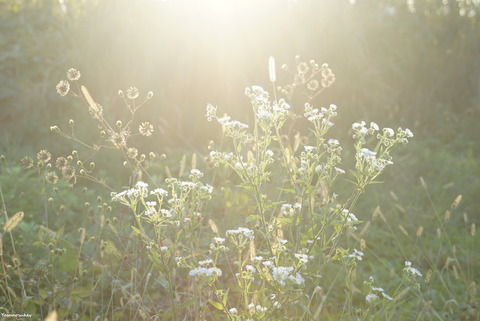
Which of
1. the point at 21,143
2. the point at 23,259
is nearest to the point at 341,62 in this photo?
the point at 21,143

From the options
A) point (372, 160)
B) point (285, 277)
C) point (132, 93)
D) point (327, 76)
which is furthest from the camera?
point (327, 76)

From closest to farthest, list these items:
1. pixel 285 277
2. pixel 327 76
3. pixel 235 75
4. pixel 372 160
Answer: pixel 285 277 → pixel 372 160 → pixel 327 76 → pixel 235 75

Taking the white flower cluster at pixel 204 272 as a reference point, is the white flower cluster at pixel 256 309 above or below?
below

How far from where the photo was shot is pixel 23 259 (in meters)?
3.05

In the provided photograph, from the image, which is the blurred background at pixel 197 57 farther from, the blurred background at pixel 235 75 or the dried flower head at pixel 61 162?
the dried flower head at pixel 61 162

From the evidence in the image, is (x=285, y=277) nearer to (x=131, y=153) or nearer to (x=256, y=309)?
(x=256, y=309)

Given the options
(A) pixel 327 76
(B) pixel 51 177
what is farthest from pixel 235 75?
(B) pixel 51 177

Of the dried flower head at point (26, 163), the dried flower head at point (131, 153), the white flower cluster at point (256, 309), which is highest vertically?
the dried flower head at point (26, 163)

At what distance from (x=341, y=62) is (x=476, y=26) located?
296 centimetres

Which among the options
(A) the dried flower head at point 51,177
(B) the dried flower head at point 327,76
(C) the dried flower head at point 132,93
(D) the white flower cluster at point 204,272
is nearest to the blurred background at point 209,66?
(B) the dried flower head at point 327,76

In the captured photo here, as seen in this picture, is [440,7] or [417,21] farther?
[440,7]

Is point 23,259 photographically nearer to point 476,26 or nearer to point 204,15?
point 204,15

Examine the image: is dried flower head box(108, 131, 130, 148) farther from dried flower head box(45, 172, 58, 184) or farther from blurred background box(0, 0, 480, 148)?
blurred background box(0, 0, 480, 148)

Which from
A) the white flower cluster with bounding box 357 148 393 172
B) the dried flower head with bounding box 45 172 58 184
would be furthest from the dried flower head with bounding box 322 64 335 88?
the dried flower head with bounding box 45 172 58 184
